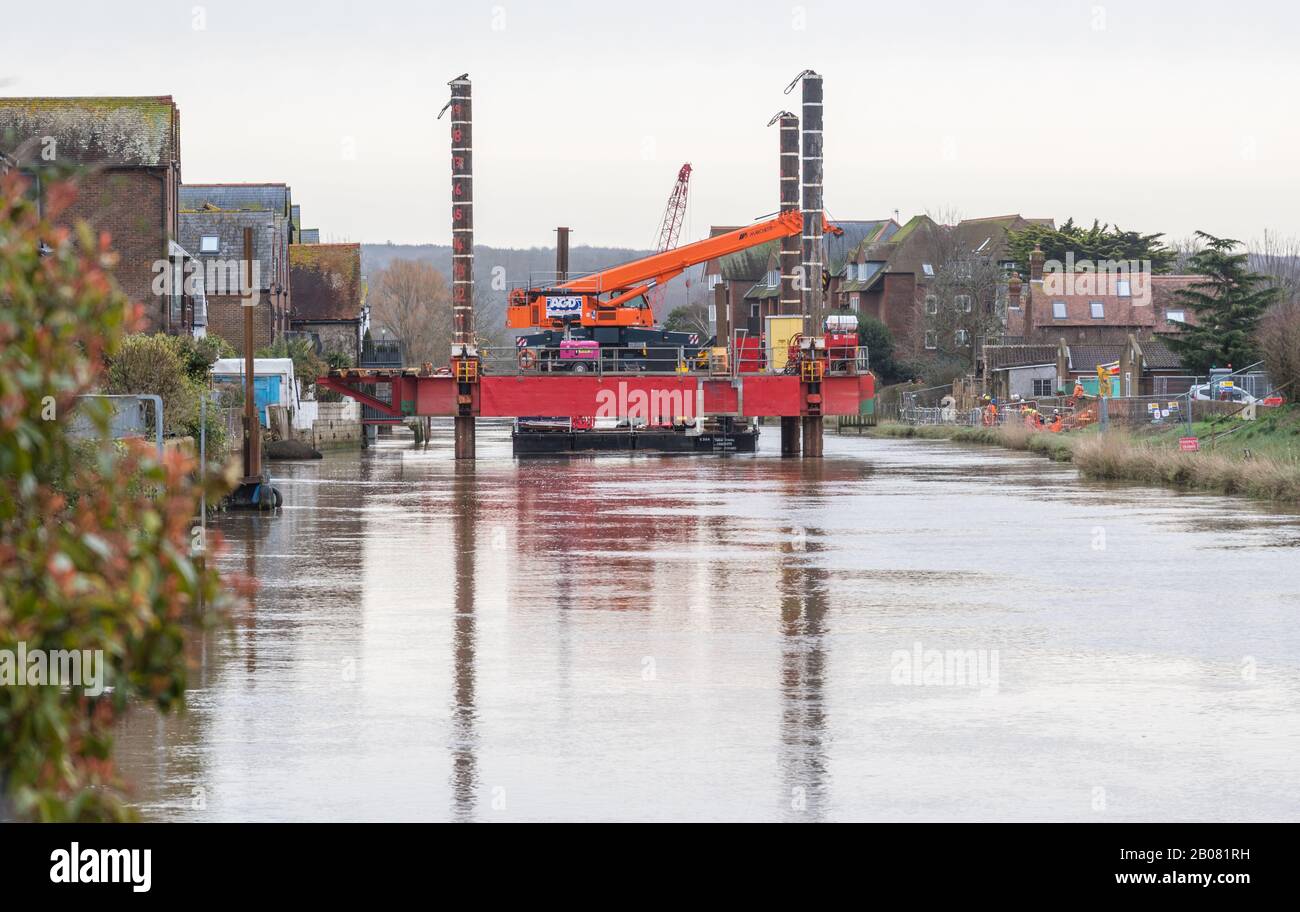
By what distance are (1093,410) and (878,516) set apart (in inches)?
1743

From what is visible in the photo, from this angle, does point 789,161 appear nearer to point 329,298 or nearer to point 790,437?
point 790,437

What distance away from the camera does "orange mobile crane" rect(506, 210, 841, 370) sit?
61719mm

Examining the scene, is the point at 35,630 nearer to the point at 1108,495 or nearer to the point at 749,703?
the point at 749,703

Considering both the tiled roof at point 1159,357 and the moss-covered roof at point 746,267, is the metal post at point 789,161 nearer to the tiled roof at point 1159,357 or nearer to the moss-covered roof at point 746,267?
the tiled roof at point 1159,357

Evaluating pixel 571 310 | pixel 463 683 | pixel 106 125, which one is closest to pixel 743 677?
pixel 463 683

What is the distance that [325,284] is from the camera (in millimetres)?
89562

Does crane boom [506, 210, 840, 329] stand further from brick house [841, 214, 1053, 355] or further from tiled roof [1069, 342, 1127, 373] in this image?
brick house [841, 214, 1053, 355]

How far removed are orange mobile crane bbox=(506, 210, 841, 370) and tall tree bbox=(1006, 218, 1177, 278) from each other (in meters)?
56.9

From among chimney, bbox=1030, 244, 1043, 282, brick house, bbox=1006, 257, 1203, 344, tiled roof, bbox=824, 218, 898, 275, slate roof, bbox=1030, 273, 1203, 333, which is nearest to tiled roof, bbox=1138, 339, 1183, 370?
brick house, bbox=1006, 257, 1203, 344

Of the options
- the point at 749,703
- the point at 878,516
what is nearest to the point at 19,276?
the point at 749,703

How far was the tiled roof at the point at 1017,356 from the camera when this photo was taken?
101125 mm

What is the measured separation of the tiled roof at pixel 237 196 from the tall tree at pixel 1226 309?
40.9 meters

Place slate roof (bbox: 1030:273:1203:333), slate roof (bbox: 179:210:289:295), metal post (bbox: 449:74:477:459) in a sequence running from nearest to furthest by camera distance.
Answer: metal post (bbox: 449:74:477:459) < slate roof (bbox: 179:210:289:295) < slate roof (bbox: 1030:273:1203:333)

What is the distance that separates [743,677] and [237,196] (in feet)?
244
